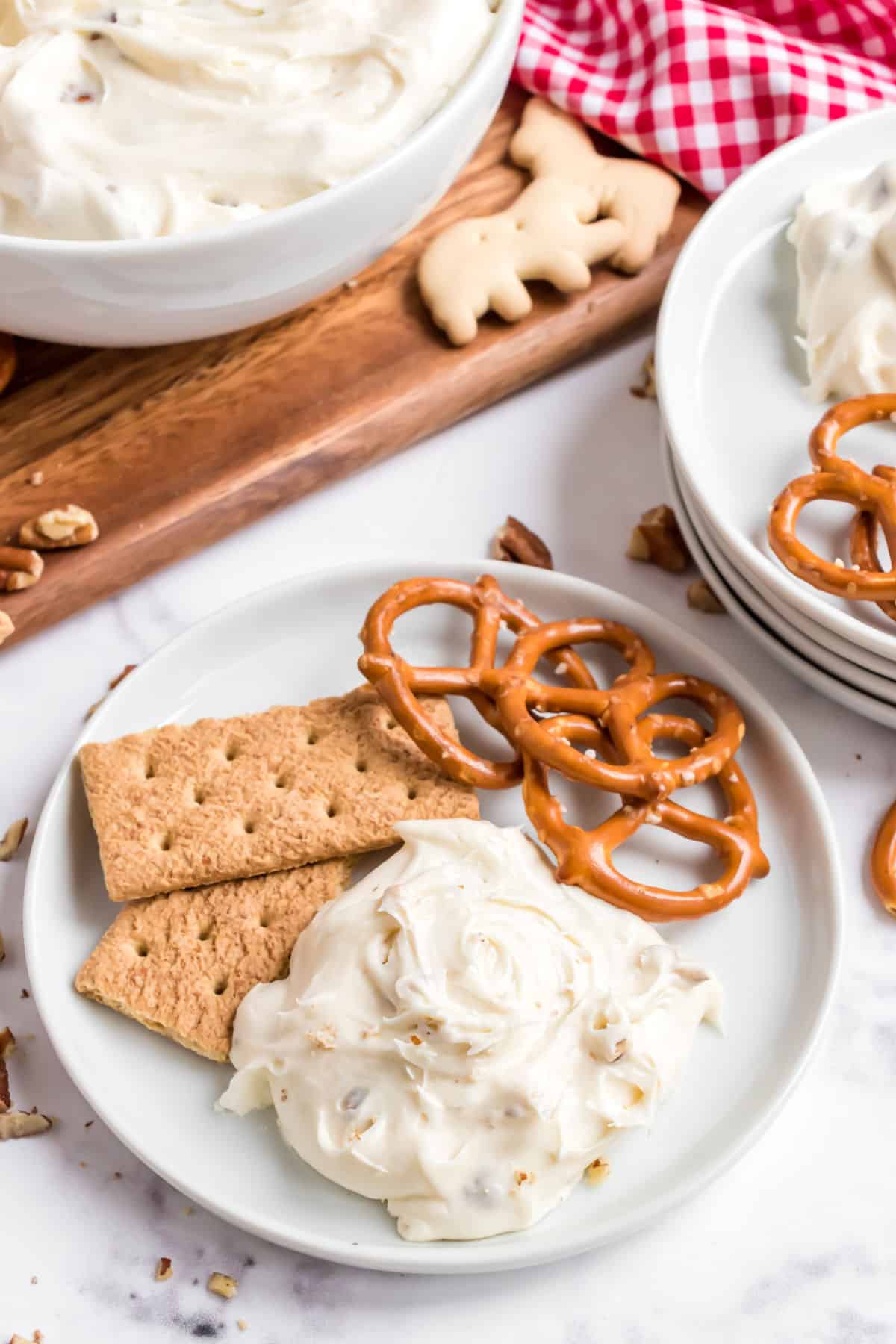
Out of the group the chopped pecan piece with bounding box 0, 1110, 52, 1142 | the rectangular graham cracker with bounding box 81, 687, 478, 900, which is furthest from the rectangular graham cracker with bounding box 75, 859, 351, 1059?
the chopped pecan piece with bounding box 0, 1110, 52, 1142

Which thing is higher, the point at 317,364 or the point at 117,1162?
the point at 317,364

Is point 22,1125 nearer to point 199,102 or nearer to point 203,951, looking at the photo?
point 203,951

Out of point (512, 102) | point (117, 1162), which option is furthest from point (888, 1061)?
point (512, 102)

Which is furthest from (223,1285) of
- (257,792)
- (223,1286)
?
(257,792)

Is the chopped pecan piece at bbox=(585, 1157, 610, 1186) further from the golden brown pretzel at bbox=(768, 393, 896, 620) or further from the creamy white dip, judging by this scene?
the creamy white dip

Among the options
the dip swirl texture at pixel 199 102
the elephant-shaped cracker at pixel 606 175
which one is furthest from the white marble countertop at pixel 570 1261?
the elephant-shaped cracker at pixel 606 175

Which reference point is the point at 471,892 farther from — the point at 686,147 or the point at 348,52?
the point at 686,147

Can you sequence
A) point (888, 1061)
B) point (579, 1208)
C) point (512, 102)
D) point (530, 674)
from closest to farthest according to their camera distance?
point (579, 1208), point (888, 1061), point (530, 674), point (512, 102)
